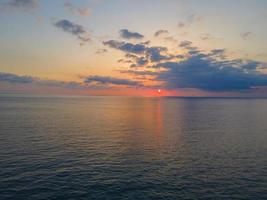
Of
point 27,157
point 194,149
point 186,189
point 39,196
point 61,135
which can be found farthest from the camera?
point 61,135

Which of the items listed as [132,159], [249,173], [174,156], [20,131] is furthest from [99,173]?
[20,131]

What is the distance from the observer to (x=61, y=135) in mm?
83375

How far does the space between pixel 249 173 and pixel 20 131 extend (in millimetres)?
77308

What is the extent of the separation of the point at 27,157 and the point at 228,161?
47.0 m

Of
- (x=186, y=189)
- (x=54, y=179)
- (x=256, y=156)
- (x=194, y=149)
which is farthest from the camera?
(x=194, y=149)

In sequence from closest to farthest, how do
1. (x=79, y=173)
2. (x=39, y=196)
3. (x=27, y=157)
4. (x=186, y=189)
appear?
(x=39, y=196) → (x=186, y=189) → (x=79, y=173) → (x=27, y=157)

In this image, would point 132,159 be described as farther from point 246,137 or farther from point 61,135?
point 246,137

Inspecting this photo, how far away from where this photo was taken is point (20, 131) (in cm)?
8838

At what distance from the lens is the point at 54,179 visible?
4288 centimetres

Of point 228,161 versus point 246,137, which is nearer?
point 228,161

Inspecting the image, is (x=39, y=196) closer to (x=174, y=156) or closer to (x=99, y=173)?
(x=99, y=173)

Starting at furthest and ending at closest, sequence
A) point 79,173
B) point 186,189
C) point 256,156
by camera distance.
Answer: point 256,156
point 79,173
point 186,189

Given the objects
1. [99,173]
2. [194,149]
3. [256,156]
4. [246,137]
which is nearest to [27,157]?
[99,173]

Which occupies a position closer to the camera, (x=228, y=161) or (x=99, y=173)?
(x=99, y=173)
